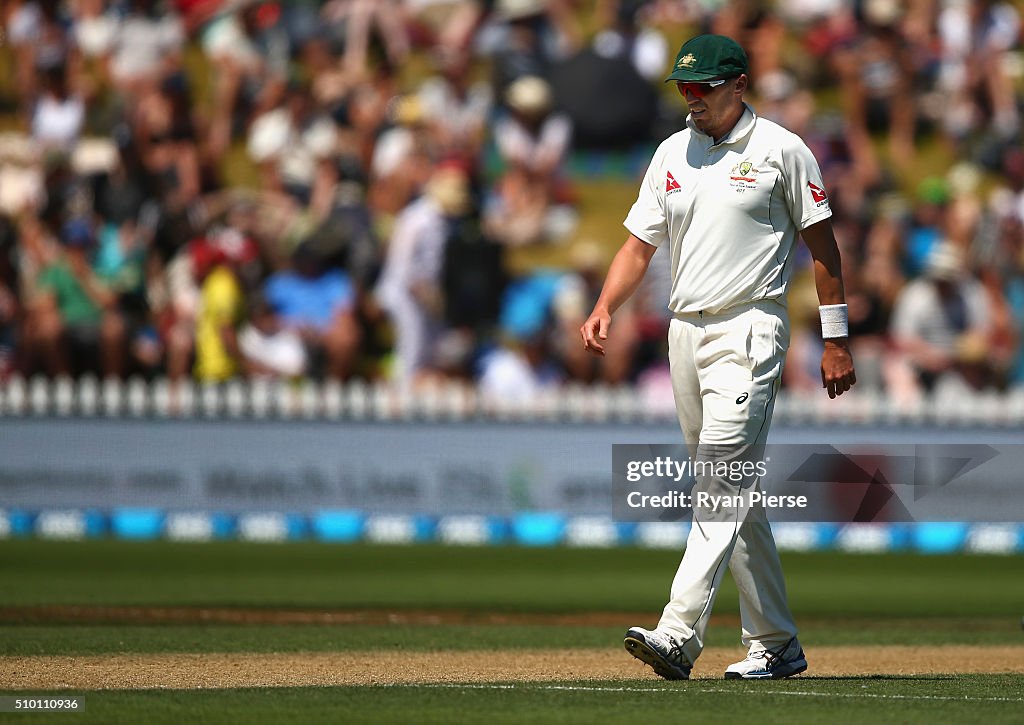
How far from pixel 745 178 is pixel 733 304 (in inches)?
18.7

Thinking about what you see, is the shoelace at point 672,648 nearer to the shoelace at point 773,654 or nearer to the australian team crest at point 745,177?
the shoelace at point 773,654

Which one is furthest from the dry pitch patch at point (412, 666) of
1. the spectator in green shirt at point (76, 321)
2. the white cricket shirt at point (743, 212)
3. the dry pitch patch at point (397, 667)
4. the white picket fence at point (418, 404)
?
the spectator in green shirt at point (76, 321)

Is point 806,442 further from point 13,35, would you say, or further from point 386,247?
point 13,35

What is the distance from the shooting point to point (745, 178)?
6988 mm

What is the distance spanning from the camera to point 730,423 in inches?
272

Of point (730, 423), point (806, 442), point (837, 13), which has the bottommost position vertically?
point (806, 442)

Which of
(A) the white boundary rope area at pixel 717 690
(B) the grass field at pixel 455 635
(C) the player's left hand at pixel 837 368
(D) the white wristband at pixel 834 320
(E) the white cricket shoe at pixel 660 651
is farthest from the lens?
(D) the white wristband at pixel 834 320

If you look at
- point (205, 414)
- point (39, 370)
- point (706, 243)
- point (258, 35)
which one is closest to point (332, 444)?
point (205, 414)

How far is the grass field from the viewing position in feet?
20.3

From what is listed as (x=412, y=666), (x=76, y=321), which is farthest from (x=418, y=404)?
(x=412, y=666)

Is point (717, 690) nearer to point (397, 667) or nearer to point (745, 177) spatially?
point (397, 667)

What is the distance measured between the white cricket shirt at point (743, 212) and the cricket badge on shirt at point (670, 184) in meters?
0.02

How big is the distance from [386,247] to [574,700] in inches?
483

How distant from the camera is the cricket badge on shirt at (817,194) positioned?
6.98m
